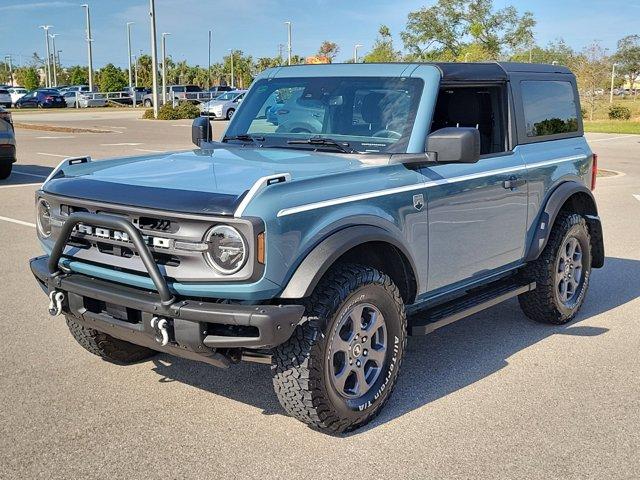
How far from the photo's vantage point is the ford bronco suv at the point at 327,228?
11.6 feet

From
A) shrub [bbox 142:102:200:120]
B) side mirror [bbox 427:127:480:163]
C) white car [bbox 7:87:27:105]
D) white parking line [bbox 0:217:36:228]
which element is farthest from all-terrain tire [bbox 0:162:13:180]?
white car [bbox 7:87:27:105]

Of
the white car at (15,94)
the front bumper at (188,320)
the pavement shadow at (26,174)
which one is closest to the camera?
the front bumper at (188,320)

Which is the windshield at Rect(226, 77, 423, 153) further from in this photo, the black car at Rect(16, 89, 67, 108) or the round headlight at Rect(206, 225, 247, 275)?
the black car at Rect(16, 89, 67, 108)

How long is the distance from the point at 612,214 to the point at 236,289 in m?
9.05

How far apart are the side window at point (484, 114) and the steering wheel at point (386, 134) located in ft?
2.51

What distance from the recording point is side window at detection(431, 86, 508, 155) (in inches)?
212

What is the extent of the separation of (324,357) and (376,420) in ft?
2.07

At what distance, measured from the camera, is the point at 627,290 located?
697 centimetres

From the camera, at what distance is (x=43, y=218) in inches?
172

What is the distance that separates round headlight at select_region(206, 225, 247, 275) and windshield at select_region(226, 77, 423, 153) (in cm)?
137

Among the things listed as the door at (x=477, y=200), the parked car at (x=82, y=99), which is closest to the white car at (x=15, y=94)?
the parked car at (x=82, y=99)

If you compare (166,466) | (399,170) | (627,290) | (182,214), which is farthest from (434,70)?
(627,290)

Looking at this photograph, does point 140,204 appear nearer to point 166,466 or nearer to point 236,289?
point 236,289

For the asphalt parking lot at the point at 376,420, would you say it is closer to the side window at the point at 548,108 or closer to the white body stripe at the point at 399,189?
the white body stripe at the point at 399,189
